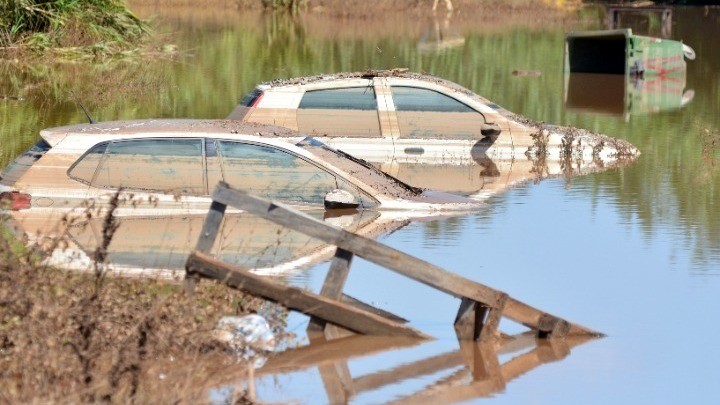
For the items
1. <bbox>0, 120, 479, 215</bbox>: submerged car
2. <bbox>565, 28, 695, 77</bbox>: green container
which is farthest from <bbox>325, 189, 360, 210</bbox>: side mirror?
<bbox>565, 28, 695, 77</bbox>: green container

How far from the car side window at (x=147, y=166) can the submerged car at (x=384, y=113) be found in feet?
15.7

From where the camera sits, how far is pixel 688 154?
897 inches

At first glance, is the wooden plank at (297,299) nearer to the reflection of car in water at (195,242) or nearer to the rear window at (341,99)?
the reflection of car in water at (195,242)

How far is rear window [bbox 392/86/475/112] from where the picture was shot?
19.7 m

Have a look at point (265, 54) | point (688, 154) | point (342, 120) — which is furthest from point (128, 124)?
point (265, 54)

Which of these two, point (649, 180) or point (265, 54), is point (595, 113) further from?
point (265, 54)

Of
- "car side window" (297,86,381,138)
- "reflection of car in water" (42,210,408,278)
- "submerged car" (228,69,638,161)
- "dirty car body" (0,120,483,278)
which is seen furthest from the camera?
"car side window" (297,86,381,138)

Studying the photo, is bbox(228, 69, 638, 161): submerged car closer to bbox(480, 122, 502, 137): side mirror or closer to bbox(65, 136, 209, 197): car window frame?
bbox(480, 122, 502, 137): side mirror

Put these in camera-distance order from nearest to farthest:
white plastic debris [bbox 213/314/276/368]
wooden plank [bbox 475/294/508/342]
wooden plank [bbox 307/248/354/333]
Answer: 1. white plastic debris [bbox 213/314/276/368]
2. wooden plank [bbox 307/248/354/333]
3. wooden plank [bbox 475/294/508/342]

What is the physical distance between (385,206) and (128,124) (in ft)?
8.55

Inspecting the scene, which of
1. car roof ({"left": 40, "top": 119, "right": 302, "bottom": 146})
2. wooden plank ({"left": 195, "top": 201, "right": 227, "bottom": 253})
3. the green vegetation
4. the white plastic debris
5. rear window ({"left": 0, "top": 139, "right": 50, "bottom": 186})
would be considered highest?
wooden plank ({"left": 195, "top": 201, "right": 227, "bottom": 253})

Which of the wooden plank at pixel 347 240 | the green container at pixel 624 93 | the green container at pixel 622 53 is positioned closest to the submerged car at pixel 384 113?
the green container at pixel 624 93

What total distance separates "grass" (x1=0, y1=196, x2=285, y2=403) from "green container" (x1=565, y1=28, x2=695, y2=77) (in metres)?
27.8

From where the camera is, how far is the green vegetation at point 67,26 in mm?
35000
